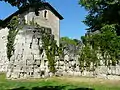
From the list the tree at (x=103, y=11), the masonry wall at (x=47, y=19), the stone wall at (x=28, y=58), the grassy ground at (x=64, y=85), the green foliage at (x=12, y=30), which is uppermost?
the masonry wall at (x=47, y=19)

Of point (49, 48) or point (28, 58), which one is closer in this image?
point (28, 58)

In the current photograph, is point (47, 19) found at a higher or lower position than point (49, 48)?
higher

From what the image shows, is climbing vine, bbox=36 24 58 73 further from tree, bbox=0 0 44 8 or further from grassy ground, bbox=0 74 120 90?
tree, bbox=0 0 44 8

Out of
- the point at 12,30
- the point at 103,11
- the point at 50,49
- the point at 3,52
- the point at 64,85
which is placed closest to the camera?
the point at 64,85

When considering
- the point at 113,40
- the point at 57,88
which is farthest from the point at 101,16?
the point at 57,88

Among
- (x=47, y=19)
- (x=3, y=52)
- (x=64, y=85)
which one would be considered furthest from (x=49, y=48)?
(x=47, y=19)

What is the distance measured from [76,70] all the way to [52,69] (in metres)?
1.83

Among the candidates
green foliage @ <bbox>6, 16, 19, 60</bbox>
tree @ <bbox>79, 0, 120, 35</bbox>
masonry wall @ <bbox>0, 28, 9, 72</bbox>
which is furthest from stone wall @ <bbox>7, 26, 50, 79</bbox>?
masonry wall @ <bbox>0, 28, 9, 72</bbox>

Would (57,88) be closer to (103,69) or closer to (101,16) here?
(103,69)

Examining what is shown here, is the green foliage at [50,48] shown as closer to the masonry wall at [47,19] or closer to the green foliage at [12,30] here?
the green foliage at [12,30]

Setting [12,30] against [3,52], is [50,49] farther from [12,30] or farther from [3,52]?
[3,52]

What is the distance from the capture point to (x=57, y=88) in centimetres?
1467

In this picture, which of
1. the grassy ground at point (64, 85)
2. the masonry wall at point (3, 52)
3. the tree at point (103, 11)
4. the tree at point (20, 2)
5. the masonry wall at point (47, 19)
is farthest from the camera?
the masonry wall at point (47, 19)

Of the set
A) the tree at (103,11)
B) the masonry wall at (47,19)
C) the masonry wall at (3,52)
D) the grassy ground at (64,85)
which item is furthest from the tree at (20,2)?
the masonry wall at (47,19)
